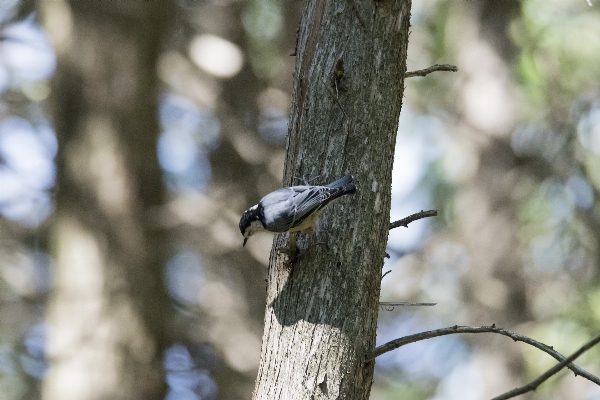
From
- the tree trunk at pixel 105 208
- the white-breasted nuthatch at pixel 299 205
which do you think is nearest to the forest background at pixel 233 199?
the tree trunk at pixel 105 208

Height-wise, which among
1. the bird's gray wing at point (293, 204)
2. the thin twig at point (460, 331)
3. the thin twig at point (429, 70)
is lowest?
the thin twig at point (460, 331)

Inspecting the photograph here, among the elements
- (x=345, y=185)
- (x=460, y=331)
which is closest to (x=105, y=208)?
(x=345, y=185)

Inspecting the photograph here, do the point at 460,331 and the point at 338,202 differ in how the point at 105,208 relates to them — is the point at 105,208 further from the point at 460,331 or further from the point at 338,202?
the point at 460,331

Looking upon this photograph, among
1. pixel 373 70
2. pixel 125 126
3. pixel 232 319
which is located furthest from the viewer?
pixel 232 319

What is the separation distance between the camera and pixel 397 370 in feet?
24.8

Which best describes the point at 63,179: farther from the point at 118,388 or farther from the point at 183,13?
the point at 183,13

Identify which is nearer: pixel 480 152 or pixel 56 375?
pixel 56 375

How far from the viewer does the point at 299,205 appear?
2215 mm

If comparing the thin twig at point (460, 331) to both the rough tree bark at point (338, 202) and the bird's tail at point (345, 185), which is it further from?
the bird's tail at point (345, 185)

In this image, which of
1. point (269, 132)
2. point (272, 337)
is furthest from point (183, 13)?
point (272, 337)

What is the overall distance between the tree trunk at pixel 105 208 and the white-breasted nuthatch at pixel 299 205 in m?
2.68

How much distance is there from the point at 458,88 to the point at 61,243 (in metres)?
5.51

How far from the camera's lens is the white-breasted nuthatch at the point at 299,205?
2.22 m

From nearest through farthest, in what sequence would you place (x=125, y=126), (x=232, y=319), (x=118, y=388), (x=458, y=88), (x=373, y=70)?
(x=373, y=70) < (x=118, y=388) < (x=125, y=126) < (x=232, y=319) < (x=458, y=88)
